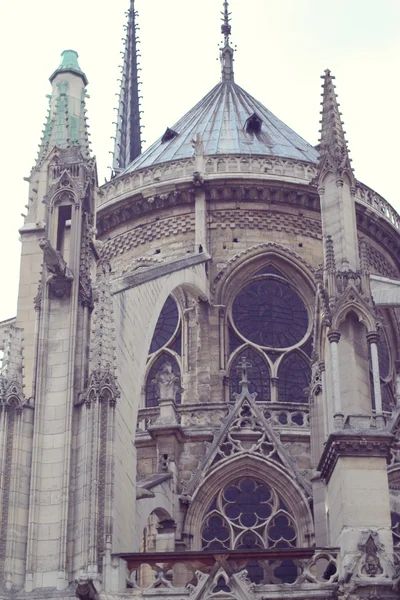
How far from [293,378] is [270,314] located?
1808mm

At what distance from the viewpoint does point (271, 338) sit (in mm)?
30344

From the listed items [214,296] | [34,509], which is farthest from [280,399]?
[34,509]

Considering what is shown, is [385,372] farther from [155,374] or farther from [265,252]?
[155,374]

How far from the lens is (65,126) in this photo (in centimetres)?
2159

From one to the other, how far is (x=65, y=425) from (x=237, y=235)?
1387cm

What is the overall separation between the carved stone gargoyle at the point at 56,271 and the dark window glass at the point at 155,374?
33.2 feet

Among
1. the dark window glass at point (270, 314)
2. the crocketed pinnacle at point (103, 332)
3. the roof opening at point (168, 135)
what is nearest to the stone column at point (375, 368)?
the crocketed pinnacle at point (103, 332)

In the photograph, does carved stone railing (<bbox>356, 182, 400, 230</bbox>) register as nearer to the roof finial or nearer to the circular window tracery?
the roof finial

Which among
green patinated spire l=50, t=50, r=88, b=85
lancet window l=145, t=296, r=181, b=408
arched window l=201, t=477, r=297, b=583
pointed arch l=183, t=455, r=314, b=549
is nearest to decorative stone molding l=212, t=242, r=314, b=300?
lancet window l=145, t=296, r=181, b=408

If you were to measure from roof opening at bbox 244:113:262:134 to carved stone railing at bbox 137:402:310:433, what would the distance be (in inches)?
395

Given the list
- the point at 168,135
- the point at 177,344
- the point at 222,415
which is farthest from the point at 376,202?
the point at 222,415

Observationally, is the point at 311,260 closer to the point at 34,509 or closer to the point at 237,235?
the point at 237,235

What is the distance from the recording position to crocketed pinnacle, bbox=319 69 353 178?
2127 centimetres

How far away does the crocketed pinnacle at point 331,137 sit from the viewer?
837 inches
